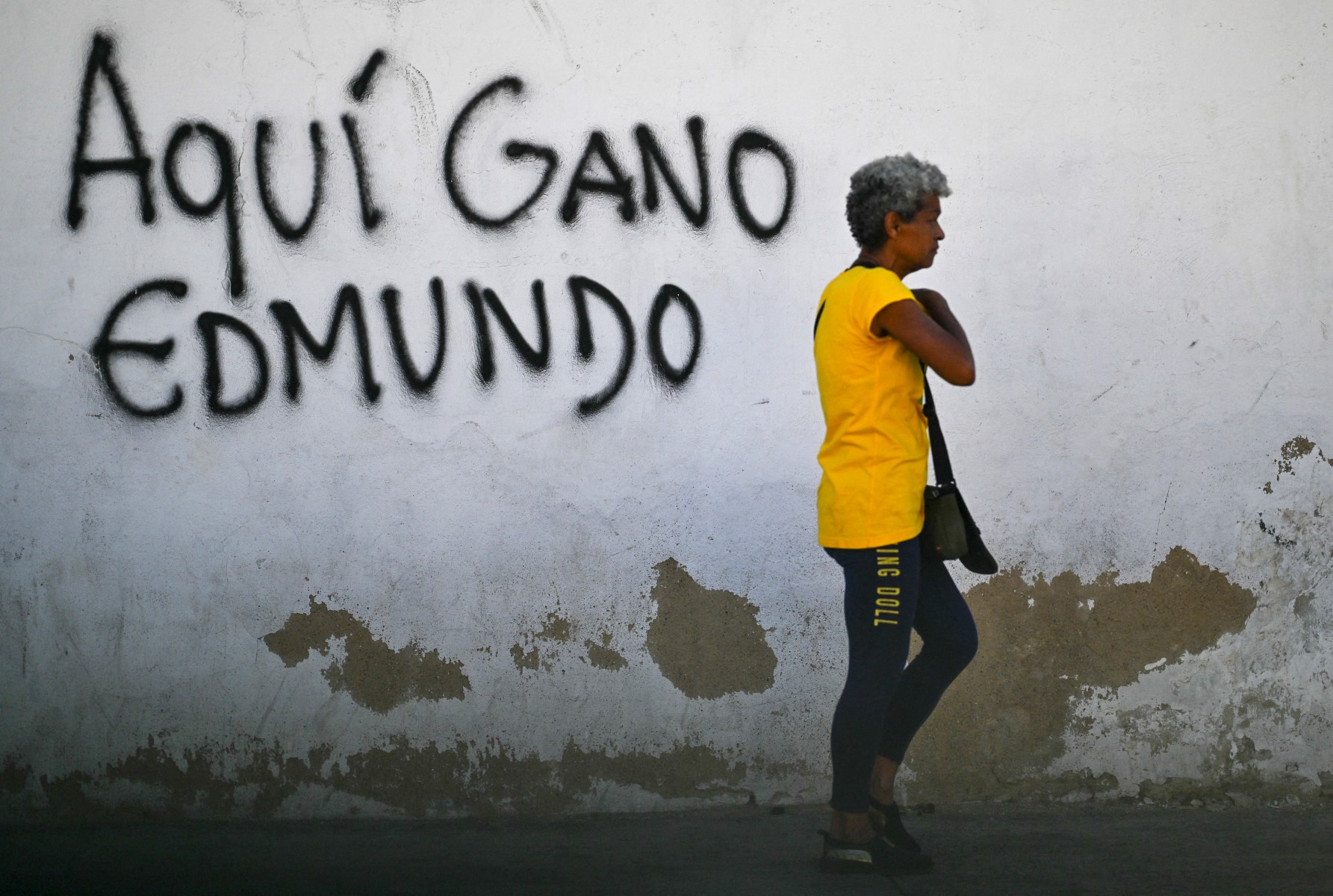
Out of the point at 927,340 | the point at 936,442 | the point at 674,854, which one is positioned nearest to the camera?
the point at 927,340

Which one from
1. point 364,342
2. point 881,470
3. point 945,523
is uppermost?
point 364,342

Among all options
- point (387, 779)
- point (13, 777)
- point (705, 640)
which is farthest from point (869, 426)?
point (13, 777)

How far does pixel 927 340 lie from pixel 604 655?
1411 millimetres

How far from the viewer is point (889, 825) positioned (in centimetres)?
293

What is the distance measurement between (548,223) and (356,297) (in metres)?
0.59

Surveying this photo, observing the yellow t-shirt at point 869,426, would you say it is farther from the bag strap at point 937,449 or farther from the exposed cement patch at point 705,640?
the exposed cement patch at point 705,640

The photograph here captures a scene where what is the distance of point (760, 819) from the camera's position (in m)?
3.44

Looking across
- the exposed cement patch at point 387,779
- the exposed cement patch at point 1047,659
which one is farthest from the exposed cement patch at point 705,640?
the exposed cement patch at point 1047,659

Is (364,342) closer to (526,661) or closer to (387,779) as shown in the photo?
(526,661)

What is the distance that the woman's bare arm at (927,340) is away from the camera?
104 inches

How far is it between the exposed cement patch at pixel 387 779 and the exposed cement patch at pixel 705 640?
0.20m

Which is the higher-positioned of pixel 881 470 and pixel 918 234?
pixel 918 234

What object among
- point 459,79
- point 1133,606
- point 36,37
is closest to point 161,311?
point 36,37

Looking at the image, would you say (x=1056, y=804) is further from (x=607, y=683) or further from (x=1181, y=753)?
(x=607, y=683)
